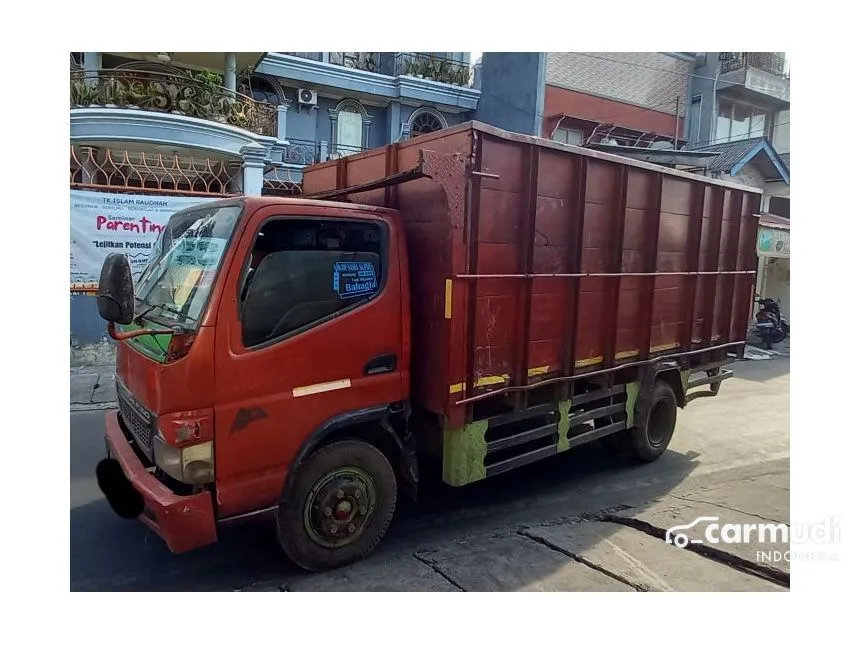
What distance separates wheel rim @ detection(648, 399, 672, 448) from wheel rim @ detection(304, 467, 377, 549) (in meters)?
3.16

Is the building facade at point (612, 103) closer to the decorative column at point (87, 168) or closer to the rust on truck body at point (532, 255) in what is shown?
the rust on truck body at point (532, 255)

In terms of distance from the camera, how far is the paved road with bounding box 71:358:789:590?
3260mm

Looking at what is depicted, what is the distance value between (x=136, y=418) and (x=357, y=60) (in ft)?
43.6

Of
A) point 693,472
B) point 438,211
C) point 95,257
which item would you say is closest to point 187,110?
point 95,257

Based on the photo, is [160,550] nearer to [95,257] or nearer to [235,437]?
[235,437]

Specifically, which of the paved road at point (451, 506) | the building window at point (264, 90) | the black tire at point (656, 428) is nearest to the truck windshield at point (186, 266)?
the paved road at point (451, 506)

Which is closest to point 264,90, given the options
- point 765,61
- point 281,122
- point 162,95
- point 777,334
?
point 281,122

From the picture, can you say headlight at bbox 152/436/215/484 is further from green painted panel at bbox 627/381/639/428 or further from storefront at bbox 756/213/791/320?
Answer: storefront at bbox 756/213/791/320

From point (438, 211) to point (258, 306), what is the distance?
1.26 m

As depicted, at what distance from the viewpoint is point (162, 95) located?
9125 mm

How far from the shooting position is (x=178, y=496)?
2746 mm

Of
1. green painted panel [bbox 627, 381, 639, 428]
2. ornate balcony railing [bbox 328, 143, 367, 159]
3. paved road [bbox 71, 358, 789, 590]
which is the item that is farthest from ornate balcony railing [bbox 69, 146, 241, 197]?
green painted panel [bbox 627, 381, 639, 428]

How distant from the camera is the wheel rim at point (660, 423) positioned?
5312mm

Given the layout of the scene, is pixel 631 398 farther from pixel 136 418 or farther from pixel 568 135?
pixel 568 135
